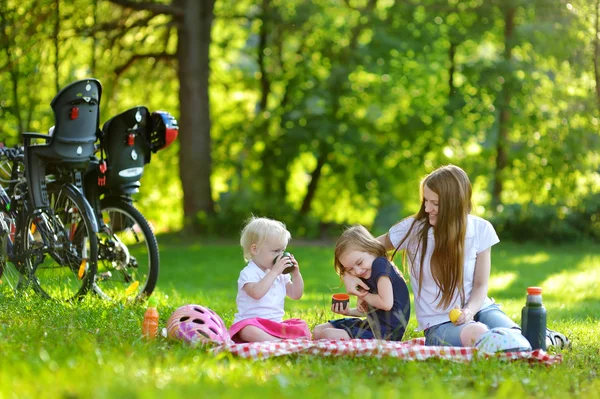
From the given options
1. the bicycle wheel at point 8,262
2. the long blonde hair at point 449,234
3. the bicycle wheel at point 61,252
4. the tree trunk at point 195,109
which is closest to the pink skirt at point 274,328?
the long blonde hair at point 449,234

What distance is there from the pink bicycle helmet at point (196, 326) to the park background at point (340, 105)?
7319 mm

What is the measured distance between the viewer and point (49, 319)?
16.0 feet

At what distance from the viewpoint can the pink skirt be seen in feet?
15.9

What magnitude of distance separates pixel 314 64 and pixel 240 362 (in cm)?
A: 1581

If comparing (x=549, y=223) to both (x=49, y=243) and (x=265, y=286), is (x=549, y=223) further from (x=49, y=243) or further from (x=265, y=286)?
(x=265, y=286)

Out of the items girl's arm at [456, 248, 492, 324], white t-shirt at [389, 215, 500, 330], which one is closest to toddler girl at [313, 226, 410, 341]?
white t-shirt at [389, 215, 500, 330]

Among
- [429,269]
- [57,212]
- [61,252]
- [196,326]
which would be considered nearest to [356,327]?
[429,269]

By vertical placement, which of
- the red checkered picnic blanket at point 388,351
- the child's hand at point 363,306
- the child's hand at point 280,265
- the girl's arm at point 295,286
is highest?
the child's hand at point 280,265

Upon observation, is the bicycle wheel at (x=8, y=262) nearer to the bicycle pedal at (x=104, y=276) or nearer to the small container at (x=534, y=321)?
the bicycle pedal at (x=104, y=276)

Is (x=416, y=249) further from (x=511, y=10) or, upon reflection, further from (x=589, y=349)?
(x=511, y=10)

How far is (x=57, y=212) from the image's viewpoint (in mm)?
6203

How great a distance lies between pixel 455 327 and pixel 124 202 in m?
2.84

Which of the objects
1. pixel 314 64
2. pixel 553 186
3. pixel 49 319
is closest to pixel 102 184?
pixel 49 319

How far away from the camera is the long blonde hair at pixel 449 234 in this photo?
4.91 m
